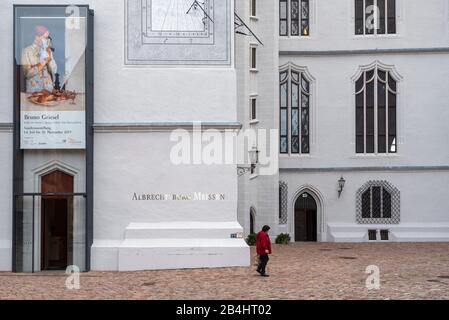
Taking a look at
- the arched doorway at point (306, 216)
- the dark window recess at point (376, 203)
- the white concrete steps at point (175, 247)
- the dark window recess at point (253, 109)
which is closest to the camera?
the white concrete steps at point (175, 247)

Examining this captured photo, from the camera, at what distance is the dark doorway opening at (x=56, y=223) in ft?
73.3

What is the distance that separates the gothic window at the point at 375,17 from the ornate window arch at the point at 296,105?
366 centimetres

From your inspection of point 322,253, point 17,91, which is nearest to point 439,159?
point 322,253

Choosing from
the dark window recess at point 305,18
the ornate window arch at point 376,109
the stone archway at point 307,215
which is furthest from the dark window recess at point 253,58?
the stone archway at point 307,215

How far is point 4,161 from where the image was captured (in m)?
22.5

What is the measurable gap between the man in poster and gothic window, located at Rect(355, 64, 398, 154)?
1892 cm

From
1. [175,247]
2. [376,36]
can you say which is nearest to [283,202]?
[376,36]

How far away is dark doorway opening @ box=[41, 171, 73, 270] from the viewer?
22344 mm

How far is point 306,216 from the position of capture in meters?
37.1

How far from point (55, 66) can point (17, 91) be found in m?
1.37

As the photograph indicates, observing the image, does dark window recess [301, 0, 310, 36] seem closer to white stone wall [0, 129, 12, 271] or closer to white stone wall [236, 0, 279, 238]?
white stone wall [236, 0, 279, 238]

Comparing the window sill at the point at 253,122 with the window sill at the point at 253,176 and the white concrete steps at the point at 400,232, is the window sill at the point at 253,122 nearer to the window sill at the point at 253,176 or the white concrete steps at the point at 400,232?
the window sill at the point at 253,176

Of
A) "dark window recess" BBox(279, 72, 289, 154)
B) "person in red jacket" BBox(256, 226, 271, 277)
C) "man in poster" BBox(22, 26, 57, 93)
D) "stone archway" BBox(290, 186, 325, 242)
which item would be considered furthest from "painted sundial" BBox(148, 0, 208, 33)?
"stone archway" BBox(290, 186, 325, 242)

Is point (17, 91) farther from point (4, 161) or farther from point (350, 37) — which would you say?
point (350, 37)
